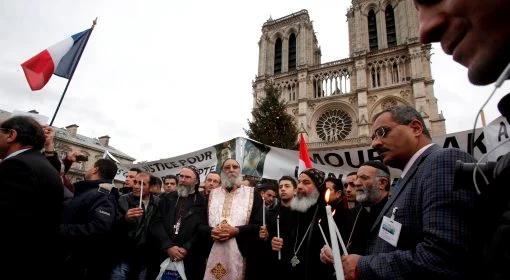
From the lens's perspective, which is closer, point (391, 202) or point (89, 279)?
point (391, 202)

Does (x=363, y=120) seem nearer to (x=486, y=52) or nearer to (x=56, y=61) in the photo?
(x=56, y=61)

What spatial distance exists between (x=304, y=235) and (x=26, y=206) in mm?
2441

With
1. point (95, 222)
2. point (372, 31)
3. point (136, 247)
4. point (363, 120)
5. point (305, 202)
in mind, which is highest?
point (372, 31)

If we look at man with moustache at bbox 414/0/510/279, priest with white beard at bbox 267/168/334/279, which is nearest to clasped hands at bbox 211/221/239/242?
priest with white beard at bbox 267/168/334/279

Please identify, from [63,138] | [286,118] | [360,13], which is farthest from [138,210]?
[63,138]

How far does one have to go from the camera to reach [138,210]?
3369mm

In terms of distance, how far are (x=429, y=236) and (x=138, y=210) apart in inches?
115

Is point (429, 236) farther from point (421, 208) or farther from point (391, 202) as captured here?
point (391, 202)

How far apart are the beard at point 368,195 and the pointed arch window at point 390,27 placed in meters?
31.6

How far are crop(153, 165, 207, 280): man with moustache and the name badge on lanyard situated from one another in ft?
8.33

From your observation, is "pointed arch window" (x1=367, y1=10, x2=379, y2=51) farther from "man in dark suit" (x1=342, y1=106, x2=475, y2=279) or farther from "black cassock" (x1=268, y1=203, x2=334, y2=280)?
"man in dark suit" (x1=342, y1=106, x2=475, y2=279)

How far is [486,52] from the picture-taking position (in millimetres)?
609

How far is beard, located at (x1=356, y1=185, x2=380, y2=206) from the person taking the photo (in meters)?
2.57

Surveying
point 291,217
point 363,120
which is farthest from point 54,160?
point 363,120
